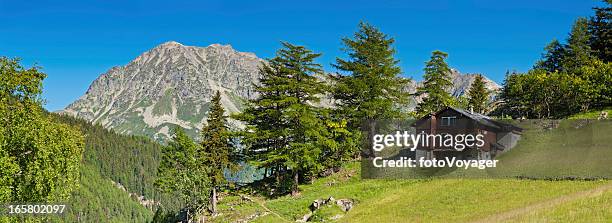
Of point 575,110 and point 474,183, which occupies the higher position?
point 575,110

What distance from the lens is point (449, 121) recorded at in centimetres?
4269

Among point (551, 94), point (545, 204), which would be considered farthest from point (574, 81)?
point (545, 204)

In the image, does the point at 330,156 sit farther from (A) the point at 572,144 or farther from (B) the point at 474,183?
(A) the point at 572,144

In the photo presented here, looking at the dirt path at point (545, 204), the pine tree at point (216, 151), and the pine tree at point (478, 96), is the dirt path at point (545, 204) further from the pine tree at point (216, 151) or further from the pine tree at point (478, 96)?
the pine tree at point (478, 96)

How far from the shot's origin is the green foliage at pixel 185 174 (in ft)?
162

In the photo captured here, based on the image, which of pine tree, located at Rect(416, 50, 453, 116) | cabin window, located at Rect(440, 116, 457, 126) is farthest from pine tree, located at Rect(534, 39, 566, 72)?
cabin window, located at Rect(440, 116, 457, 126)

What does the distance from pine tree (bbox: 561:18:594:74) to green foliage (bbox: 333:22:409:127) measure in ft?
109

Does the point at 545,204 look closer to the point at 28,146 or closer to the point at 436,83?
the point at 28,146

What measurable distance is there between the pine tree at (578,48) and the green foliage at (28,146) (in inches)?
2664

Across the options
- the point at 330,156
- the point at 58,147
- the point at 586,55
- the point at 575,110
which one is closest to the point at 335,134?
the point at 330,156

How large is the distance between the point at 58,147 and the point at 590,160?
111ft

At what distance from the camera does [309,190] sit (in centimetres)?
4609

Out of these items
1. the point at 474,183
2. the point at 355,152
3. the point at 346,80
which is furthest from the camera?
the point at 355,152

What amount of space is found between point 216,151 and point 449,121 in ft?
82.0
